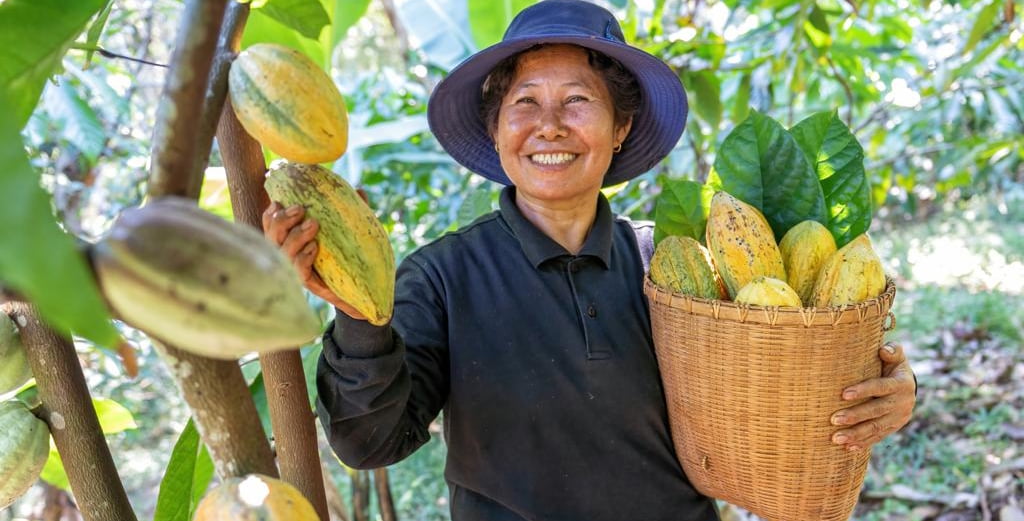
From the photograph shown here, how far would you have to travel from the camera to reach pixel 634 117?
180cm

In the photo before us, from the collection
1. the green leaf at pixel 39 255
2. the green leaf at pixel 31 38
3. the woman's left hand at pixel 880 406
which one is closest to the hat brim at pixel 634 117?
the woman's left hand at pixel 880 406

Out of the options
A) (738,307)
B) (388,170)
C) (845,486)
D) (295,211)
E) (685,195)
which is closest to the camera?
(295,211)

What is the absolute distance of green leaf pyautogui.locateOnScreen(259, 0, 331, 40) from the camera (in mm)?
719

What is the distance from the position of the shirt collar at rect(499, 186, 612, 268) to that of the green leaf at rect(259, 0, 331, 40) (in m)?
0.87

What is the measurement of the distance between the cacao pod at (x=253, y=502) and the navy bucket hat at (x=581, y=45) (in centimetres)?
106

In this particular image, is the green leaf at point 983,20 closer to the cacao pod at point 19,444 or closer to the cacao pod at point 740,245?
the cacao pod at point 740,245

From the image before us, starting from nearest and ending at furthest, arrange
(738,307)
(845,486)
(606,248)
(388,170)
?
(738,307) → (845,486) → (606,248) → (388,170)

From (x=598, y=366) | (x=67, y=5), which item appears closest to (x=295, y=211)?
(x=67, y=5)

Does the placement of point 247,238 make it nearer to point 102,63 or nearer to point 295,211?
point 295,211

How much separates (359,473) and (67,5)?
2.03 metres

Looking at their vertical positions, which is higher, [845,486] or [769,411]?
[769,411]

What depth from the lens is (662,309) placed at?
127 cm

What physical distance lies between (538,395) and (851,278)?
0.56 meters

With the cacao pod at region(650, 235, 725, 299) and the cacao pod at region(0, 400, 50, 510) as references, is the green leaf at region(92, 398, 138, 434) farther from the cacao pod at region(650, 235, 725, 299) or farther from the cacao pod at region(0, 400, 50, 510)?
the cacao pod at region(650, 235, 725, 299)
